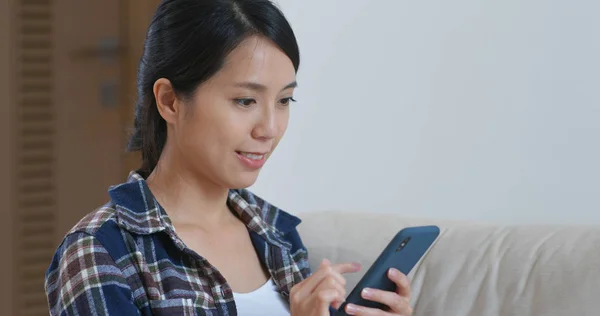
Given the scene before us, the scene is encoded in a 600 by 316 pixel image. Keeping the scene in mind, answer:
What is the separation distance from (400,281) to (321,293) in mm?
128

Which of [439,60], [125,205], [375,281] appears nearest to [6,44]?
[439,60]

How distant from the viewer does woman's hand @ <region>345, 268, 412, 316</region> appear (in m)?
1.33

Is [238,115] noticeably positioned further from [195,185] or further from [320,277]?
[320,277]

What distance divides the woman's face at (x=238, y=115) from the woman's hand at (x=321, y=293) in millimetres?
203

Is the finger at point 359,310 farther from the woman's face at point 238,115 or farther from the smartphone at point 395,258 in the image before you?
the woman's face at point 238,115

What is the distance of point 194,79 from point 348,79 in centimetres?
84

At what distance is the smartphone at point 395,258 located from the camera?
1.31 meters

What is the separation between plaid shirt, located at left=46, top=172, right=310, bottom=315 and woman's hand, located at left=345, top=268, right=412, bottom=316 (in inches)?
9.0

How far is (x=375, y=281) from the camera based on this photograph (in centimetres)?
134

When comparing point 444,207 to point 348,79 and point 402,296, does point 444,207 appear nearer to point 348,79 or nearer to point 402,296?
point 348,79

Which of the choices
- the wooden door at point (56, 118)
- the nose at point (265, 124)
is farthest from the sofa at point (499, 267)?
the wooden door at point (56, 118)

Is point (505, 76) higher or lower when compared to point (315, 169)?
higher

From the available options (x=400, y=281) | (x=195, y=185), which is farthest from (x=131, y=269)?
(x=400, y=281)

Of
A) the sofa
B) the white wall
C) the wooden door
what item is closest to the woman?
the sofa
